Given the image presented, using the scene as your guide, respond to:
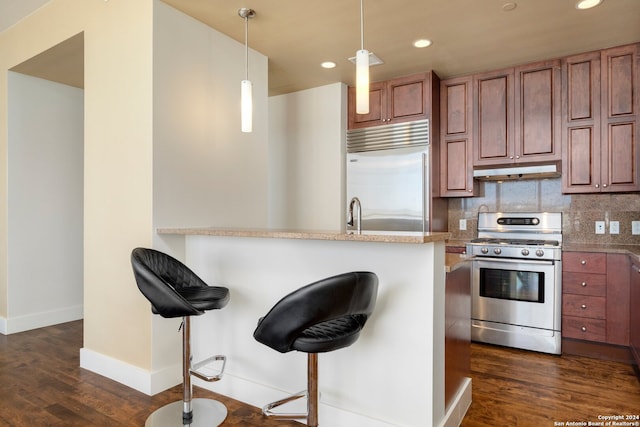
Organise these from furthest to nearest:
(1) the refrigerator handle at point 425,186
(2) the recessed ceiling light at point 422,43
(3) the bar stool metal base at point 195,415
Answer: (1) the refrigerator handle at point 425,186, (2) the recessed ceiling light at point 422,43, (3) the bar stool metal base at point 195,415

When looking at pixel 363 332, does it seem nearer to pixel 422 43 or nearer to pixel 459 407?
pixel 459 407

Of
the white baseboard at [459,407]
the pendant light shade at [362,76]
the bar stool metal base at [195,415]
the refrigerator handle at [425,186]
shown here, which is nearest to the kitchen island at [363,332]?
the white baseboard at [459,407]

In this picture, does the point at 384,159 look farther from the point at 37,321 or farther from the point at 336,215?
the point at 37,321

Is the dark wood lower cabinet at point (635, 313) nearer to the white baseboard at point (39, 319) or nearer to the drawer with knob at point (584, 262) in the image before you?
the drawer with knob at point (584, 262)

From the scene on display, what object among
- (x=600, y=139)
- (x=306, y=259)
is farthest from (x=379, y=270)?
(x=600, y=139)

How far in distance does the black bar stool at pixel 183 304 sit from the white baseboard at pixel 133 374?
0.82 ft

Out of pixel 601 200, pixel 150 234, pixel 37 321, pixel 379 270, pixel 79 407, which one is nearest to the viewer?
pixel 379 270

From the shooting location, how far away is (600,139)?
3309 mm

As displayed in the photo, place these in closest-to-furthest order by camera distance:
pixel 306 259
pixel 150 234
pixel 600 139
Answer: pixel 306 259
pixel 150 234
pixel 600 139

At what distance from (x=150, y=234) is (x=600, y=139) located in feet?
11.8

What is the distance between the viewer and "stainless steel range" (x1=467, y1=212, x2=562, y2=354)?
3199 millimetres

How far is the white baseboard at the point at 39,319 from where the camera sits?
142 inches

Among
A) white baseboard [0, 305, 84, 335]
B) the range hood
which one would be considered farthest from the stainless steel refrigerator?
white baseboard [0, 305, 84, 335]

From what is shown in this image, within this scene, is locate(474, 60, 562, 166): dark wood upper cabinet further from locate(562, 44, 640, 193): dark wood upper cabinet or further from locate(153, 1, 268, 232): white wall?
locate(153, 1, 268, 232): white wall
